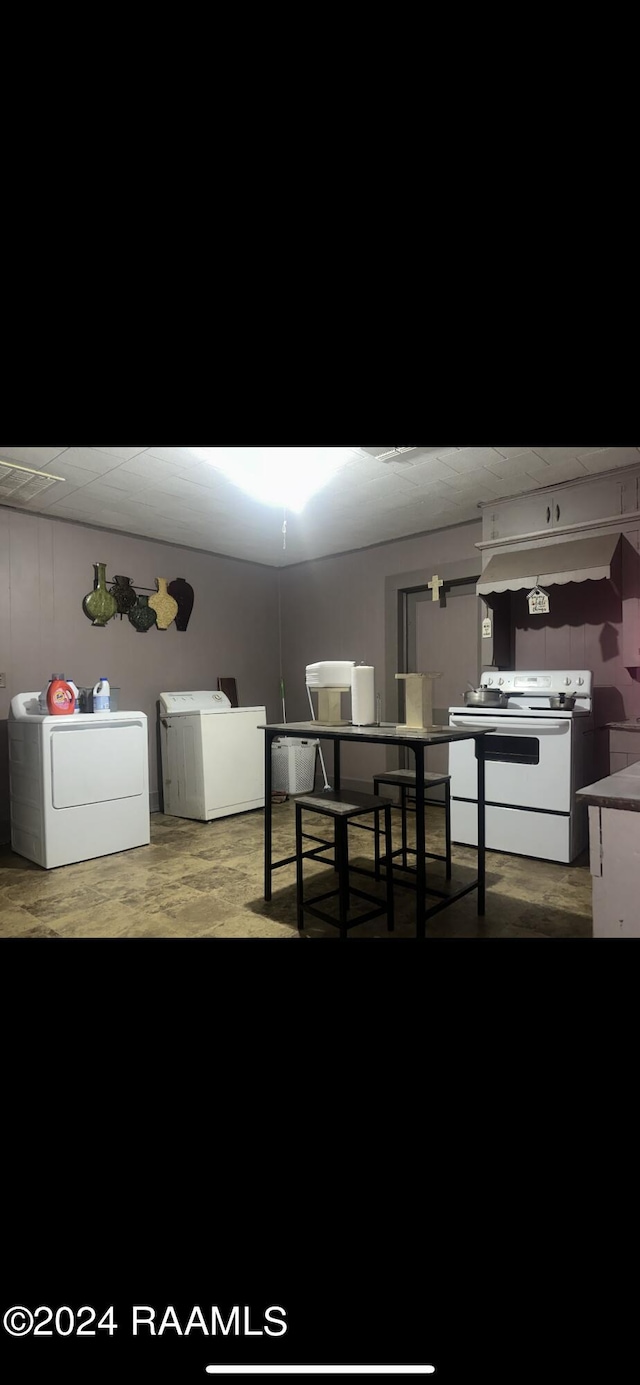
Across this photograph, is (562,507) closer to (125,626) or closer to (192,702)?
(192,702)

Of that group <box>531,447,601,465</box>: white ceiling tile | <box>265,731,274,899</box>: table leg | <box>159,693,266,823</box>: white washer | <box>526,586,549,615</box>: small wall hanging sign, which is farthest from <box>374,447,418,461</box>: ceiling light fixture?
<box>159,693,266,823</box>: white washer

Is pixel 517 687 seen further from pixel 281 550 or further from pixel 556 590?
pixel 281 550

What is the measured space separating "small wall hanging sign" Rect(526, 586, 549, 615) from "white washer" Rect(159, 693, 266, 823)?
2.09m

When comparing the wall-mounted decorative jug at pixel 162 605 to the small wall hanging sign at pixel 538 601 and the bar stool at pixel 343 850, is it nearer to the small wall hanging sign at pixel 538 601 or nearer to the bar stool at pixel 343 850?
the bar stool at pixel 343 850

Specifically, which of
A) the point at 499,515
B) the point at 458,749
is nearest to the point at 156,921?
the point at 458,749

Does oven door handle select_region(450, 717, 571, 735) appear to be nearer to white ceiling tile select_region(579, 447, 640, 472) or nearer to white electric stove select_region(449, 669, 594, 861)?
white electric stove select_region(449, 669, 594, 861)

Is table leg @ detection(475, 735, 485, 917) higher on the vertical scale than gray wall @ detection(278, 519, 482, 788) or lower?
lower

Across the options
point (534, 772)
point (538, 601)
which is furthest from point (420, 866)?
point (538, 601)

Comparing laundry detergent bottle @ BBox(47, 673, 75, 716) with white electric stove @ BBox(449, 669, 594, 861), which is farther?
laundry detergent bottle @ BBox(47, 673, 75, 716)

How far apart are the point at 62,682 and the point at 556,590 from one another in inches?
127

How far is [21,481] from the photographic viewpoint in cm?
341

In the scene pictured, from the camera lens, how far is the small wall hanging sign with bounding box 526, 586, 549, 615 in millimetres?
3588

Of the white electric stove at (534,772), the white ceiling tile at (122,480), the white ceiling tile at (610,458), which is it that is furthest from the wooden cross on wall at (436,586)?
the white ceiling tile at (122,480)

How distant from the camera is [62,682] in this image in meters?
3.46
